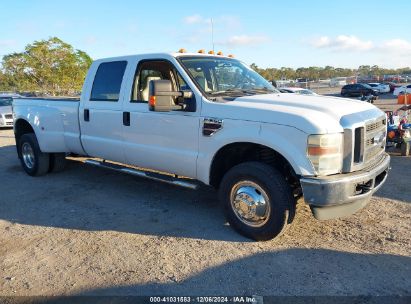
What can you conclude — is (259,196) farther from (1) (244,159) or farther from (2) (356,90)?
(2) (356,90)

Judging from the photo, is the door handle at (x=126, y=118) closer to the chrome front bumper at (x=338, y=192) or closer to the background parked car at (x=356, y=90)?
the chrome front bumper at (x=338, y=192)

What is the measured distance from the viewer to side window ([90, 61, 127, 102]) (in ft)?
17.9

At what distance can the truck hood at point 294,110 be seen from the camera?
11.9ft

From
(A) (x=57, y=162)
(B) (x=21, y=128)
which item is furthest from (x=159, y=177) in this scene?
(B) (x=21, y=128)

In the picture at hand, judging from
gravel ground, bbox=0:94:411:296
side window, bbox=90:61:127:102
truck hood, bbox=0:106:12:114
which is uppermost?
side window, bbox=90:61:127:102

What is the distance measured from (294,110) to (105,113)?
2.86m

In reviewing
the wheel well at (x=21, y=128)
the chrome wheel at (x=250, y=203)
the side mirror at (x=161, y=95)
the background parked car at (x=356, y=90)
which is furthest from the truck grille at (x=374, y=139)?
the background parked car at (x=356, y=90)

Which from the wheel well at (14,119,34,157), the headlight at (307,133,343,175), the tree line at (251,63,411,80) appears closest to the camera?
the headlight at (307,133,343,175)

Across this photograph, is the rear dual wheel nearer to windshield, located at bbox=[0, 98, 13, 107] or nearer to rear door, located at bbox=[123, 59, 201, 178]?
rear door, located at bbox=[123, 59, 201, 178]

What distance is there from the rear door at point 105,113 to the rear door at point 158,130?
190mm

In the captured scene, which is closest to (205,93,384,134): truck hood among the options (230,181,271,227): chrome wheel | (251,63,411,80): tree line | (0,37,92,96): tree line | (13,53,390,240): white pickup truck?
(13,53,390,240): white pickup truck

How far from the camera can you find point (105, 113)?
5.55m

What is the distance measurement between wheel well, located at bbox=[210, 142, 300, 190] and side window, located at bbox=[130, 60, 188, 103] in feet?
4.11

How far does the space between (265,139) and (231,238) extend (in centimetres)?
120
